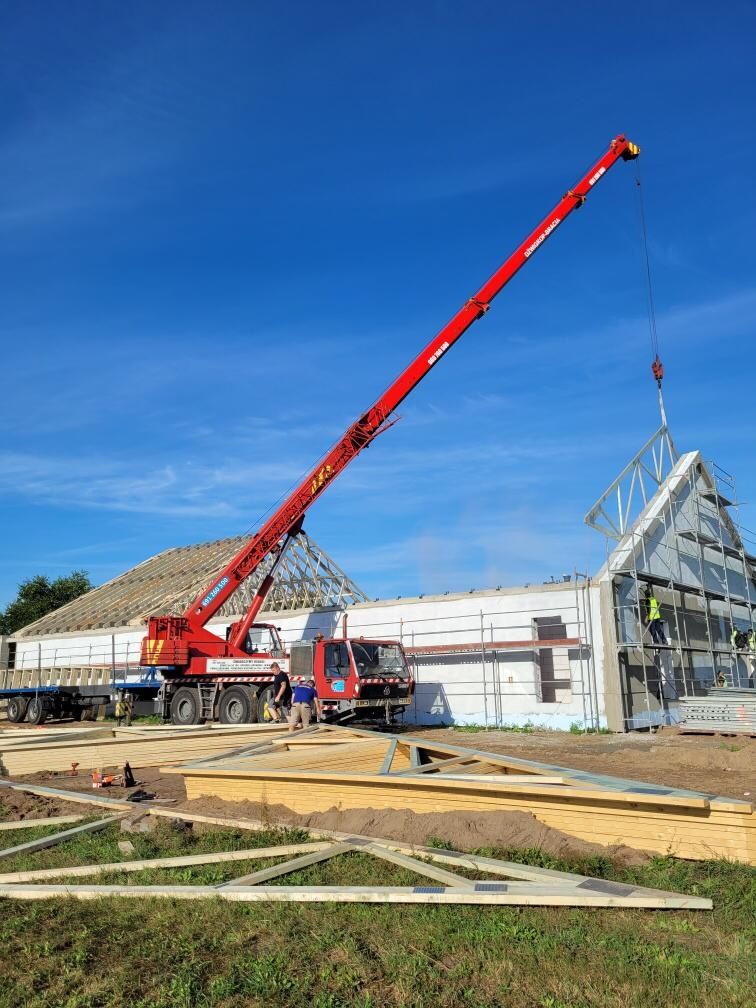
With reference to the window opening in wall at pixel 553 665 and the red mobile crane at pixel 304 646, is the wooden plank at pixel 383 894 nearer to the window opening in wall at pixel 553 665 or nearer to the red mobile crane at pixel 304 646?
the red mobile crane at pixel 304 646

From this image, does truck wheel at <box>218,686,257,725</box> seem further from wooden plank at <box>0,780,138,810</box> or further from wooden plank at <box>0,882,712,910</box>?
wooden plank at <box>0,882,712,910</box>

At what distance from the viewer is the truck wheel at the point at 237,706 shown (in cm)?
2036

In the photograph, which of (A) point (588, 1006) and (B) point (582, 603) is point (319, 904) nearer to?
(A) point (588, 1006)

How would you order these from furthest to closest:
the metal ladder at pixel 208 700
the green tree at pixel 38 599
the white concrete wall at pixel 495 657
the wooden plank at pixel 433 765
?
the green tree at pixel 38 599, the metal ladder at pixel 208 700, the white concrete wall at pixel 495 657, the wooden plank at pixel 433 765

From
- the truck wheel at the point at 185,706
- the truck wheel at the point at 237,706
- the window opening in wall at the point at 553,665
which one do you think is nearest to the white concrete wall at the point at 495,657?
the window opening in wall at the point at 553,665

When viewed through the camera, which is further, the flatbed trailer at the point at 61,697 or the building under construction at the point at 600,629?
the flatbed trailer at the point at 61,697

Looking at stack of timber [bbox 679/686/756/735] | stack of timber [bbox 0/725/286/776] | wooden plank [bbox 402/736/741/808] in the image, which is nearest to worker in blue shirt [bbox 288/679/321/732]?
stack of timber [bbox 0/725/286/776]

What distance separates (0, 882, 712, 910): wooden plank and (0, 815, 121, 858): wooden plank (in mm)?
1328

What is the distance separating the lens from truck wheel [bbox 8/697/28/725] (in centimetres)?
2553

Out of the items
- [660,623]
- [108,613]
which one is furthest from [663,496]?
[108,613]

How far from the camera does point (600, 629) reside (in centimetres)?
1953

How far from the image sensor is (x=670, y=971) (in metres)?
4.07

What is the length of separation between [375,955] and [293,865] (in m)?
1.70

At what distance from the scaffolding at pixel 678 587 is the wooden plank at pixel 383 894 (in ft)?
48.3
